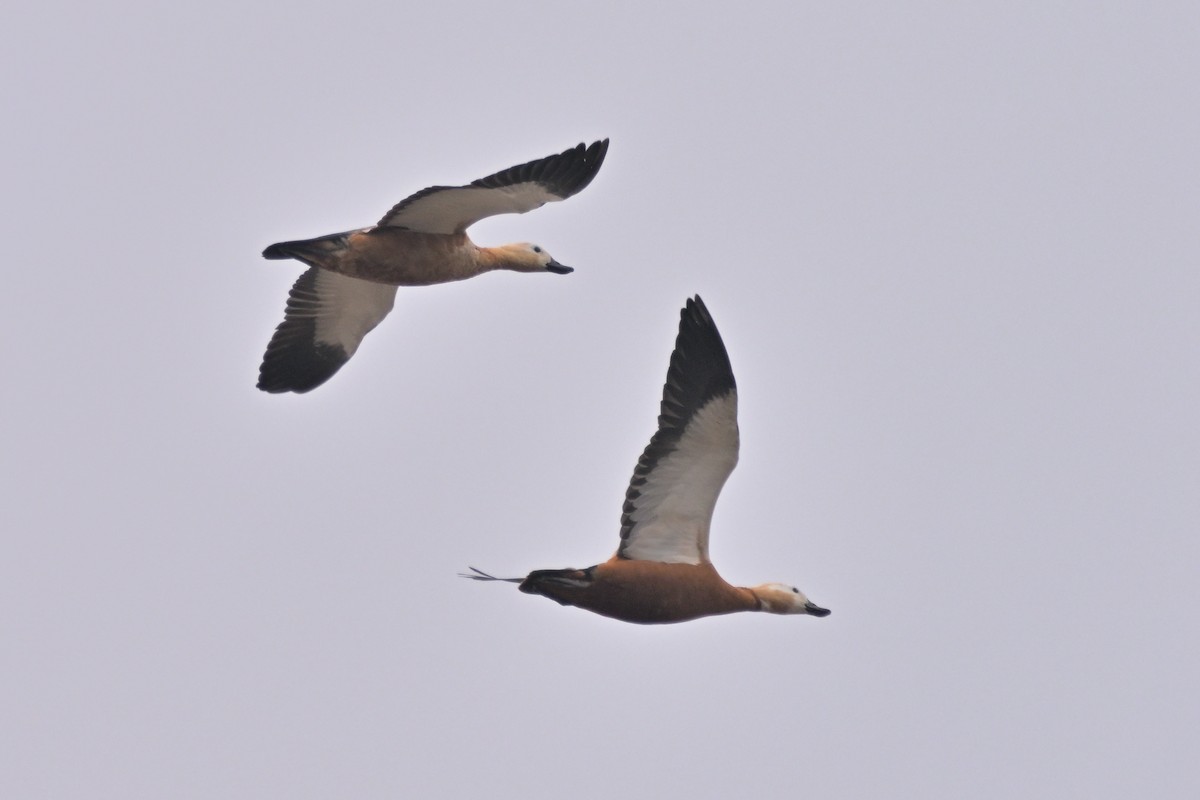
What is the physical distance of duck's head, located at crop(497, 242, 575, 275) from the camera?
19641 mm

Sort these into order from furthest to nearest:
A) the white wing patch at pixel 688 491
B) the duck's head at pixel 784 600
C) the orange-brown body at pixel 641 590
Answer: the duck's head at pixel 784 600 → the white wing patch at pixel 688 491 → the orange-brown body at pixel 641 590

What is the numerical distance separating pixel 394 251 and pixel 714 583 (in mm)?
4481

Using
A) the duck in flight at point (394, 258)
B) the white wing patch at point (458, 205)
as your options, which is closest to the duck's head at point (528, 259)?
the duck in flight at point (394, 258)

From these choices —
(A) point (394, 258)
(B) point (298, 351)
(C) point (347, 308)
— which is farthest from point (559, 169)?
(B) point (298, 351)

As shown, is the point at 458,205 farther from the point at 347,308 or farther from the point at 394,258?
the point at 347,308

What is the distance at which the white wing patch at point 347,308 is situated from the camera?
68.6ft

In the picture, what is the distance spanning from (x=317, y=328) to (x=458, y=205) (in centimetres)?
363

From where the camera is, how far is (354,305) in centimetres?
2108

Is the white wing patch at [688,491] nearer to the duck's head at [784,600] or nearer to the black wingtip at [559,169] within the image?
the duck's head at [784,600]

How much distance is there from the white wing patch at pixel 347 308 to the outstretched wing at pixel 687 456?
501 centimetres

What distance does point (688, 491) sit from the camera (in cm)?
1698

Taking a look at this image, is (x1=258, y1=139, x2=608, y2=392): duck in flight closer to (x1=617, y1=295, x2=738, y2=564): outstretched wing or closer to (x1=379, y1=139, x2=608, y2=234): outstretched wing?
(x1=379, y1=139, x2=608, y2=234): outstretched wing

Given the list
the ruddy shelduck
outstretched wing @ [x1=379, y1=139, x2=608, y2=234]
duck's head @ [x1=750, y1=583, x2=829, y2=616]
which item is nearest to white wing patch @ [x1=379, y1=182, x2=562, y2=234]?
outstretched wing @ [x1=379, y1=139, x2=608, y2=234]

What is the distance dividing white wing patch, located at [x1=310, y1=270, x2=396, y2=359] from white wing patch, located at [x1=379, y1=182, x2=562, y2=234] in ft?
7.96
